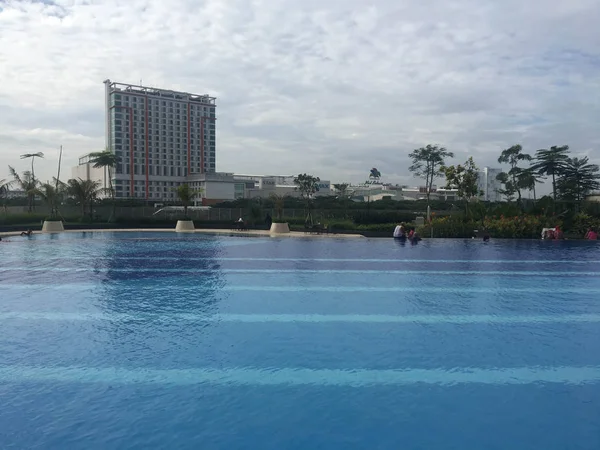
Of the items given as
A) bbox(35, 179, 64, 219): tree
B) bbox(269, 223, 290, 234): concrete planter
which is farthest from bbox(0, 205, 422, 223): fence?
bbox(269, 223, 290, 234): concrete planter

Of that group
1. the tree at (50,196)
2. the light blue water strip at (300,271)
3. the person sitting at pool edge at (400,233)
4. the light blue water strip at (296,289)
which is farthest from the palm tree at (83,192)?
the light blue water strip at (296,289)

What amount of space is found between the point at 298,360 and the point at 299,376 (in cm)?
56


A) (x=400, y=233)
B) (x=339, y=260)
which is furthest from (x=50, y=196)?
(x=339, y=260)

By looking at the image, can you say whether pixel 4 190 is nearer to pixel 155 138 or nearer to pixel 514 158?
pixel 514 158

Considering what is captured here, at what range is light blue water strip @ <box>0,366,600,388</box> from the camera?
233 inches

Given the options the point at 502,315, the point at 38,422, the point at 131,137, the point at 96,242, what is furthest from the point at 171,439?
the point at 131,137

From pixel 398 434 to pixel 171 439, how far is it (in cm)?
219

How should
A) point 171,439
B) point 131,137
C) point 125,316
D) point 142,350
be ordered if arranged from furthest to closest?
1. point 131,137
2. point 125,316
3. point 142,350
4. point 171,439

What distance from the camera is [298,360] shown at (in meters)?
6.70

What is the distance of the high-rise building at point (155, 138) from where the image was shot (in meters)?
118

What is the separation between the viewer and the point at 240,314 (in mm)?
9109

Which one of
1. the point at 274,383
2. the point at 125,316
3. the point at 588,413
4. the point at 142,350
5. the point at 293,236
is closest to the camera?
the point at 588,413

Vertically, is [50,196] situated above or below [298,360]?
above

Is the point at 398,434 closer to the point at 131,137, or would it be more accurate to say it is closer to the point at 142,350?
the point at 142,350
